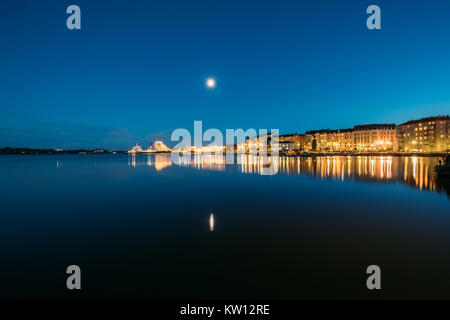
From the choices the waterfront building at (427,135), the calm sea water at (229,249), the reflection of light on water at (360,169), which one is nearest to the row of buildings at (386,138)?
the waterfront building at (427,135)

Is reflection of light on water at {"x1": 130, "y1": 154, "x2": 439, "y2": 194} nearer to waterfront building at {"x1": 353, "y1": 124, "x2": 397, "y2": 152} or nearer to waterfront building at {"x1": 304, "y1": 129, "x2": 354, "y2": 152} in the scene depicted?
waterfront building at {"x1": 353, "y1": 124, "x2": 397, "y2": 152}

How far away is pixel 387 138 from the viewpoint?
113125mm

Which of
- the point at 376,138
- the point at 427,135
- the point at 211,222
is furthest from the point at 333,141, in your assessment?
the point at 211,222

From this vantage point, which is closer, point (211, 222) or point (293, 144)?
point (211, 222)

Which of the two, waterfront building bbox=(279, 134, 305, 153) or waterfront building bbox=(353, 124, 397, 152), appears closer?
waterfront building bbox=(353, 124, 397, 152)

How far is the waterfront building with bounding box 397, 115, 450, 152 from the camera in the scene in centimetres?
8806

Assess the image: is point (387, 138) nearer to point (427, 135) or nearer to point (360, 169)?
point (427, 135)

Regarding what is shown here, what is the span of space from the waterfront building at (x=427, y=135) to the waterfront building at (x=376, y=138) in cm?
669

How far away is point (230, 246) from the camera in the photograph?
6.77 m

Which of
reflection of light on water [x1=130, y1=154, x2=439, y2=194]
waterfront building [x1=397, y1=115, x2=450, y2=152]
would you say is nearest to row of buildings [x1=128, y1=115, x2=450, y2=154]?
waterfront building [x1=397, y1=115, x2=450, y2=152]

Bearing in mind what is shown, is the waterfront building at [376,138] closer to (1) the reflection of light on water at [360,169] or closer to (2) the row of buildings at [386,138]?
(2) the row of buildings at [386,138]

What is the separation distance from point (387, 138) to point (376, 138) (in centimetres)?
547

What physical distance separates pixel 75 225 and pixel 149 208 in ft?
11.1
